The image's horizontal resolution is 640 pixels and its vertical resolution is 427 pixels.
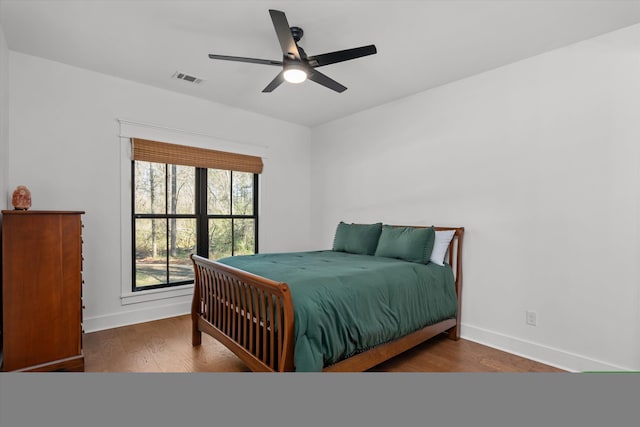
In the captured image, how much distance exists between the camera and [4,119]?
2750 millimetres

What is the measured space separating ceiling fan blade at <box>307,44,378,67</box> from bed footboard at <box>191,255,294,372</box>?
1525 millimetres

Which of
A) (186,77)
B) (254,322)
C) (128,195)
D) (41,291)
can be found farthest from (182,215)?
(254,322)

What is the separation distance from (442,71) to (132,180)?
321 centimetres

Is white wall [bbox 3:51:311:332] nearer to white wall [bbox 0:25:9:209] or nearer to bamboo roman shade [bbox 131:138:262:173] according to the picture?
white wall [bbox 0:25:9:209]

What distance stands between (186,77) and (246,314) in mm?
2390

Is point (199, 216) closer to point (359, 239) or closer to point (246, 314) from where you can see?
point (359, 239)

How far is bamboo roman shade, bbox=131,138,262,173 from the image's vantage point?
348cm

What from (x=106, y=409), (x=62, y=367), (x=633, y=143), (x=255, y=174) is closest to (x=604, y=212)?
(x=633, y=143)

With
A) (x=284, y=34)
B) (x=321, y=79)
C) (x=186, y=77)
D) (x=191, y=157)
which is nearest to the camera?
(x=284, y=34)

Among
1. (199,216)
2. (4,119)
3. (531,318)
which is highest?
(4,119)

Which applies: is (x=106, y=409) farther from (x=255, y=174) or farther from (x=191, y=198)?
(x=255, y=174)

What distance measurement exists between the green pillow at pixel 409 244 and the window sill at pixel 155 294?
2166 mm

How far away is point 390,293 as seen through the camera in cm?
251

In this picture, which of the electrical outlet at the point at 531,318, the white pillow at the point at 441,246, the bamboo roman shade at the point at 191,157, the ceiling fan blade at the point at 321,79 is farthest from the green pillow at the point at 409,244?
the bamboo roman shade at the point at 191,157
